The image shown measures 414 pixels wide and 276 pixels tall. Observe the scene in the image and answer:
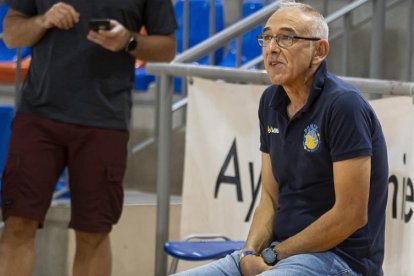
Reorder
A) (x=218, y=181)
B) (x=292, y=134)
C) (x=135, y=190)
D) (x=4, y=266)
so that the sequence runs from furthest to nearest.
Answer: (x=135, y=190), (x=218, y=181), (x=4, y=266), (x=292, y=134)

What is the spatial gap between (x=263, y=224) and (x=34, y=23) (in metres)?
1.54

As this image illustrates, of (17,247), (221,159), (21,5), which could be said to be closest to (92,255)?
(17,247)

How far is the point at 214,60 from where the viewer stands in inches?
278

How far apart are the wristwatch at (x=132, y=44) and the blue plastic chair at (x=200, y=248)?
877 mm

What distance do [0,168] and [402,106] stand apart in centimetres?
277

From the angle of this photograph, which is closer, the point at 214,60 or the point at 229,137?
the point at 229,137

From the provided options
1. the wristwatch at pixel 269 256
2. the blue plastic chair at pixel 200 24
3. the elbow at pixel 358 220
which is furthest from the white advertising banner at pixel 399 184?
the blue plastic chair at pixel 200 24

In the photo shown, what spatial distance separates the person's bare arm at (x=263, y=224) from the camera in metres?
3.41

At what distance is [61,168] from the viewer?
179 inches

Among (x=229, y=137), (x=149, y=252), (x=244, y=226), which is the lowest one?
(x=149, y=252)

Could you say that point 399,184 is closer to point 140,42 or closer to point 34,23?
point 140,42

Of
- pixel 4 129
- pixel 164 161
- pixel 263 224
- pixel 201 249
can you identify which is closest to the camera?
pixel 263 224

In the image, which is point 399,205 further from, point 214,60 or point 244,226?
point 214,60

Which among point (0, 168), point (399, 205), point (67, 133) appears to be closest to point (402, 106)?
point (399, 205)
